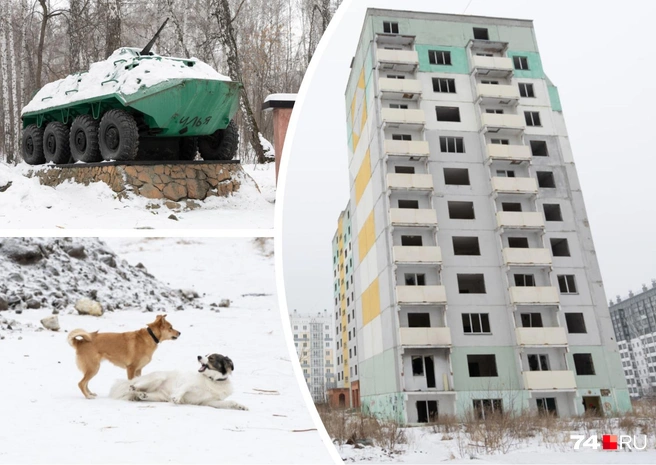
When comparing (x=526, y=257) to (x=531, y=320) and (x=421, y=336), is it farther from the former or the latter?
(x=421, y=336)

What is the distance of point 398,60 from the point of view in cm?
163

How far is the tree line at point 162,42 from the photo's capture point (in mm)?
2914

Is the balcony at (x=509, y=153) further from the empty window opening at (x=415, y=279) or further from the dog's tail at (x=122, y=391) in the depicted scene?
the dog's tail at (x=122, y=391)

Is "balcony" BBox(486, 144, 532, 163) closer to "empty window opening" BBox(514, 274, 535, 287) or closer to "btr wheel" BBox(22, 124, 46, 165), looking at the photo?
"empty window opening" BBox(514, 274, 535, 287)

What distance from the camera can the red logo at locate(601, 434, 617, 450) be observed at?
129 centimetres

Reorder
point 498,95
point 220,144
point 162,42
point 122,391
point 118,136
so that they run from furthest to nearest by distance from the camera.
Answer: point 162,42 < point 220,144 < point 118,136 < point 498,95 < point 122,391

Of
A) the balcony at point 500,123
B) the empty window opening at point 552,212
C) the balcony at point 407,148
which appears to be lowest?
the empty window opening at point 552,212

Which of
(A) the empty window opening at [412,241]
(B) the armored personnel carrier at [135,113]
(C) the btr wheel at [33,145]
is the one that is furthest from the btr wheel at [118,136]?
(A) the empty window opening at [412,241]

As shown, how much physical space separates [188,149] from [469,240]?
1.41m

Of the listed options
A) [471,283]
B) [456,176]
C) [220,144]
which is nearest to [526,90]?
[456,176]

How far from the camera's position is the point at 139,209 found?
199 cm

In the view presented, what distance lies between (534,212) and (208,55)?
7.01ft

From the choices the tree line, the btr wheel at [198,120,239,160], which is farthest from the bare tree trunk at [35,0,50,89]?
the btr wheel at [198,120,239,160]

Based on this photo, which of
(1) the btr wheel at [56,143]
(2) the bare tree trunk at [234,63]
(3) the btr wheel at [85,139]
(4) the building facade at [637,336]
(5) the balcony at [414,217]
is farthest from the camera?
(2) the bare tree trunk at [234,63]
